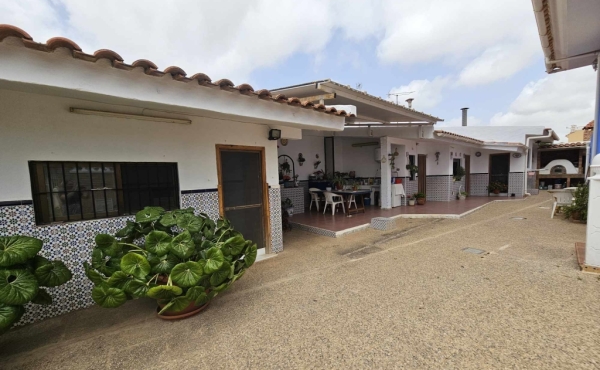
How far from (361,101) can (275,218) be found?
354 cm

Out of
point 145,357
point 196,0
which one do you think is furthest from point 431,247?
point 196,0

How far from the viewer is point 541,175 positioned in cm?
1827

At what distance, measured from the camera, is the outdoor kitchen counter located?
996 centimetres

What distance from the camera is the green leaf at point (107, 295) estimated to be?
104 inches

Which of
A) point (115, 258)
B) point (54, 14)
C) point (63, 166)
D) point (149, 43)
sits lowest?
point (115, 258)

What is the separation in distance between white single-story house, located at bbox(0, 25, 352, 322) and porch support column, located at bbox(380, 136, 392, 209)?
5699 mm

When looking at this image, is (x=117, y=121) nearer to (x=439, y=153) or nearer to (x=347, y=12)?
(x=347, y=12)

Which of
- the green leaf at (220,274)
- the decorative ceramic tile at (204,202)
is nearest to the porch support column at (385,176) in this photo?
the decorative ceramic tile at (204,202)

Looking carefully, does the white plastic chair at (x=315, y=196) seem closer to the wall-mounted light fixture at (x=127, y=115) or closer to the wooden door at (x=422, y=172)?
the wooden door at (x=422, y=172)

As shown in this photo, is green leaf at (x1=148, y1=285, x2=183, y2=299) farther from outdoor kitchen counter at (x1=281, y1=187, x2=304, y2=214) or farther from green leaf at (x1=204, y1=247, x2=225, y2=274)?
outdoor kitchen counter at (x1=281, y1=187, x2=304, y2=214)

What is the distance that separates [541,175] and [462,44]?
46.9 feet

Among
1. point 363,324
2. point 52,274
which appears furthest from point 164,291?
point 363,324

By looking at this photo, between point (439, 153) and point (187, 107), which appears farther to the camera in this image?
point (439, 153)

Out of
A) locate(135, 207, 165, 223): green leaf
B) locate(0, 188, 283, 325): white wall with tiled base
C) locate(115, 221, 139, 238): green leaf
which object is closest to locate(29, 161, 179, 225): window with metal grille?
locate(0, 188, 283, 325): white wall with tiled base
